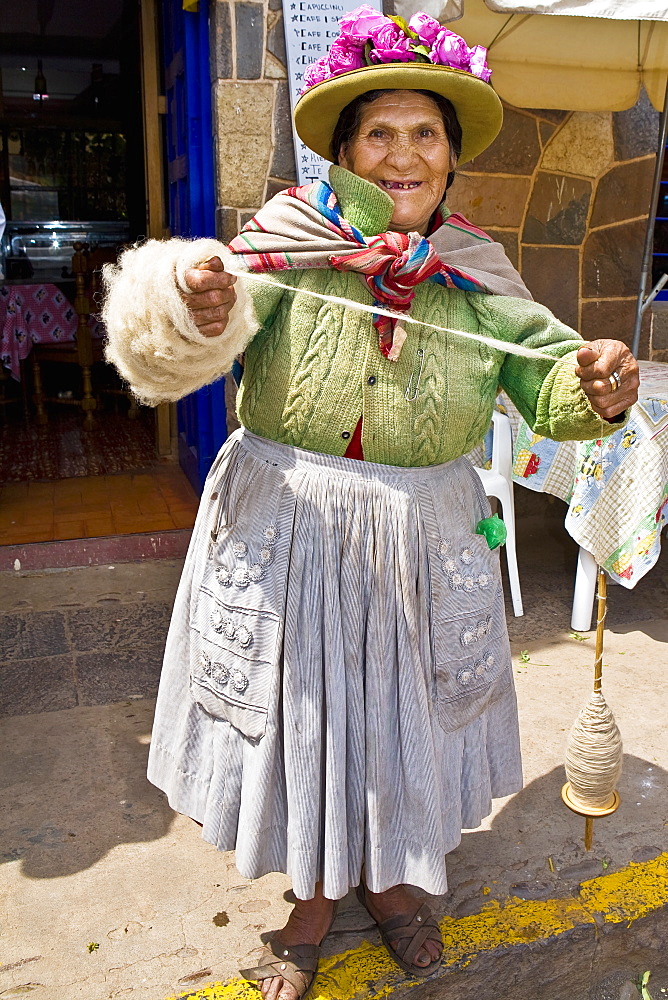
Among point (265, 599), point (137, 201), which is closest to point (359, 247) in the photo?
point (265, 599)

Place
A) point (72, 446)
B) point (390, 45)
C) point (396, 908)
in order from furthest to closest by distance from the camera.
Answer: point (72, 446) < point (396, 908) < point (390, 45)

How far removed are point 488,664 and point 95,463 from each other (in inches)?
198

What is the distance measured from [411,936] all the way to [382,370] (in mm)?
1382

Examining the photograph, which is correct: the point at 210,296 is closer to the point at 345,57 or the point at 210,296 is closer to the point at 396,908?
the point at 345,57

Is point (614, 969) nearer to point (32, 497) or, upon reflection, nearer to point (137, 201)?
point (32, 497)

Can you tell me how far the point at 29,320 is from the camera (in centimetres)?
764

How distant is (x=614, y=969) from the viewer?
7.82ft

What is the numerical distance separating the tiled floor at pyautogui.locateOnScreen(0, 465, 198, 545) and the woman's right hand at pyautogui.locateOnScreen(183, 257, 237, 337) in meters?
3.54

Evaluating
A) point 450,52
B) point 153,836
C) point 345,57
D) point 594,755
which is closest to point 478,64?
point 450,52

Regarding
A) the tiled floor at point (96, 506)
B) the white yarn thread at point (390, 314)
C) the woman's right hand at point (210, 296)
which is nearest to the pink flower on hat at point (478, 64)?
the white yarn thread at point (390, 314)

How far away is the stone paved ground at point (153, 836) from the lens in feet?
7.33

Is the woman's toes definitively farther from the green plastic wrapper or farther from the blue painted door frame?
the blue painted door frame

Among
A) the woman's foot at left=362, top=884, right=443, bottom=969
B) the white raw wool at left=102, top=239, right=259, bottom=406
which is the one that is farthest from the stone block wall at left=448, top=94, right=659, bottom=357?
the woman's foot at left=362, top=884, right=443, bottom=969

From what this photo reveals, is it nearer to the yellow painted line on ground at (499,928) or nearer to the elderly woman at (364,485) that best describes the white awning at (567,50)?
the elderly woman at (364,485)
